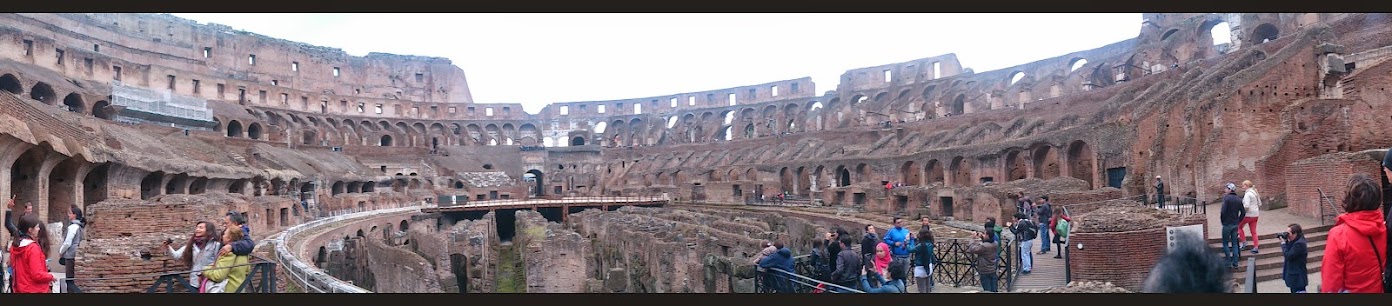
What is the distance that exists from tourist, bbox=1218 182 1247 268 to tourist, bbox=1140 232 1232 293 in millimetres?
5609

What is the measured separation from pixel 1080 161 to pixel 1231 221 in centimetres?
2147

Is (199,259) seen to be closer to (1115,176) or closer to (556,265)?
(556,265)

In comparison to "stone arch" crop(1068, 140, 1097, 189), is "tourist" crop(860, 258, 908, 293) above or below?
below

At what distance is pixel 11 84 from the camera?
3709 cm

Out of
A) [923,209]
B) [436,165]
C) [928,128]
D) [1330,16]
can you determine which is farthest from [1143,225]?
[436,165]

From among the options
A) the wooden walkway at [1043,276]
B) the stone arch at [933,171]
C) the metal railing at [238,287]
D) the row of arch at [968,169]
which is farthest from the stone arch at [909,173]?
the metal railing at [238,287]

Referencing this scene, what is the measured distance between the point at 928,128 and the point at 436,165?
34504 mm

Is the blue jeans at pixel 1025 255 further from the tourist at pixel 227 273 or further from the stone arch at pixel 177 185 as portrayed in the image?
the stone arch at pixel 177 185

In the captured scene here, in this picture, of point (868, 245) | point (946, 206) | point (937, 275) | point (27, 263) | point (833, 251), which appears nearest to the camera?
→ point (27, 263)

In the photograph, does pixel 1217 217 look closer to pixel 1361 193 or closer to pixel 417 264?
pixel 1361 193

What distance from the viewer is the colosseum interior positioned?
47.4 ft

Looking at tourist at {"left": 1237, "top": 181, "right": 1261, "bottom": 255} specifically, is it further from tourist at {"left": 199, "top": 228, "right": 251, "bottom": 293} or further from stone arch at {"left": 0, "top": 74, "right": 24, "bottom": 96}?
stone arch at {"left": 0, "top": 74, "right": 24, "bottom": 96}

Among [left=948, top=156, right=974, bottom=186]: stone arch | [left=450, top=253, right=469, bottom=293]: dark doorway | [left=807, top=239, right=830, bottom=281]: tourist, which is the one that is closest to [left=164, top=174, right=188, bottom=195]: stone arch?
[left=450, top=253, right=469, bottom=293]: dark doorway

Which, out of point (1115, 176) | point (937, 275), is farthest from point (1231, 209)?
point (1115, 176)
